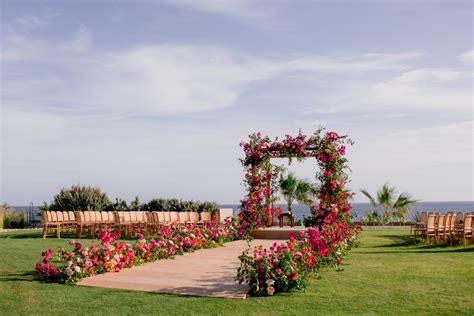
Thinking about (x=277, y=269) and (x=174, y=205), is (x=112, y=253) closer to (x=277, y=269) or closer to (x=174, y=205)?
(x=277, y=269)

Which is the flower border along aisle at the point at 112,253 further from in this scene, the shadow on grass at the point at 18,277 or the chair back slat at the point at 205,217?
the chair back slat at the point at 205,217

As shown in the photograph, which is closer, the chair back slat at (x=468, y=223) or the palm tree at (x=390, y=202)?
the chair back slat at (x=468, y=223)

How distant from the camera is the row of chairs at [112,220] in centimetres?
1566

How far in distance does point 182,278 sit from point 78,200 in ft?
45.2

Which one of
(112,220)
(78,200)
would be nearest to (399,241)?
(112,220)

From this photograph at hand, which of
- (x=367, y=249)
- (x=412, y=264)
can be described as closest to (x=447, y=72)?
(x=367, y=249)

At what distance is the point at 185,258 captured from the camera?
9578 millimetres

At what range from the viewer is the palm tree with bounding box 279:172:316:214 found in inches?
845

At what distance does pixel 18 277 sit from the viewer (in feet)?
25.2

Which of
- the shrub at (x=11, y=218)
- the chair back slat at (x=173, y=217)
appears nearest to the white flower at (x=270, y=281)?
the chair back slat at (x=173, y=217)

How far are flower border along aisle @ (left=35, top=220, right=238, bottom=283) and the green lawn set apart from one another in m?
0.30

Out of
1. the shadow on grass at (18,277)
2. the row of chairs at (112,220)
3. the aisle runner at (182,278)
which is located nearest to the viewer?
the aisle runner at (182,278)

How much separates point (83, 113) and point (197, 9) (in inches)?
292

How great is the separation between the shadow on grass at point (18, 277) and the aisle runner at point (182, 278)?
0.89 meters
